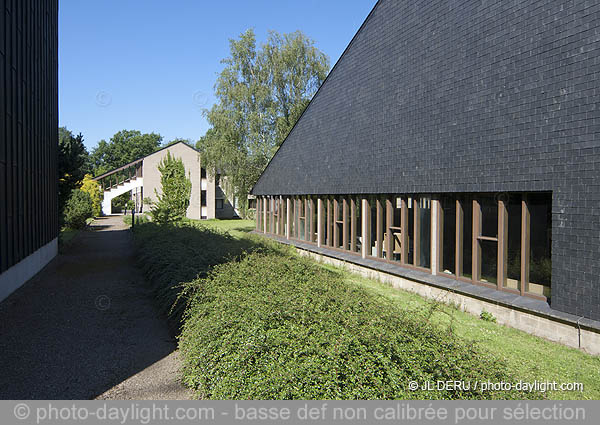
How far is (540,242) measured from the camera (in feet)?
28.3

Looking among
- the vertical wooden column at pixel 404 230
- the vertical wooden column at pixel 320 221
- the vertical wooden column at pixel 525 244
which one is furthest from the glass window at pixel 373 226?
Answer: the vertical wooden column at pixel 525 244

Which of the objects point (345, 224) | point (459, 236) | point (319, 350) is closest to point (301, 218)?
point (345, 224)

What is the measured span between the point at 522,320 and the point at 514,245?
5.12ft

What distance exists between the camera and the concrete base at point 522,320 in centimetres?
726

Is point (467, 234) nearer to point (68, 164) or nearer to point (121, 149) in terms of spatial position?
point (68, 164)

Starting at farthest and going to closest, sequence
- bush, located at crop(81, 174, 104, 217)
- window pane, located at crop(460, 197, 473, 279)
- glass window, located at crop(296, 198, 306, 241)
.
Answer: bush, located at crop(81, 174, 104, 217) < glass window, located at crop(296, 198, 306, 241) < window pane, located at crop(460, 197, 473, 279)

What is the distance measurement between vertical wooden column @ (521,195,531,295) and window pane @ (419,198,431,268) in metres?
3.05

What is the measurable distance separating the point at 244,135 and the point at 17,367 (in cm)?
2957

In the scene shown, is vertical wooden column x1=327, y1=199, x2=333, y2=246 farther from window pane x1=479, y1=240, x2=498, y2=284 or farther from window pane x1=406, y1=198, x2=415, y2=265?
window pane x1=479, y1=240, x2=498, y2=284

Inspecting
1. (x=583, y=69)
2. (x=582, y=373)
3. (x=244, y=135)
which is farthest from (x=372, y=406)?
(x=244, y=135)

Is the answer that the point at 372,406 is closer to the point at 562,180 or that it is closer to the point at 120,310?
the point at 562,180

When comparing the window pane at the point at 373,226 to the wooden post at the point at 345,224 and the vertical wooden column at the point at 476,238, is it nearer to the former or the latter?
the wooden post at the point at 345,224

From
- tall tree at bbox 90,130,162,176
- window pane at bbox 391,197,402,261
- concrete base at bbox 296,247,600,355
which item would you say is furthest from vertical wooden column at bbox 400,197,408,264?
tall tree at bbox 90,130,162,176

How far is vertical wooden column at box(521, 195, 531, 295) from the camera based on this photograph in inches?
339
